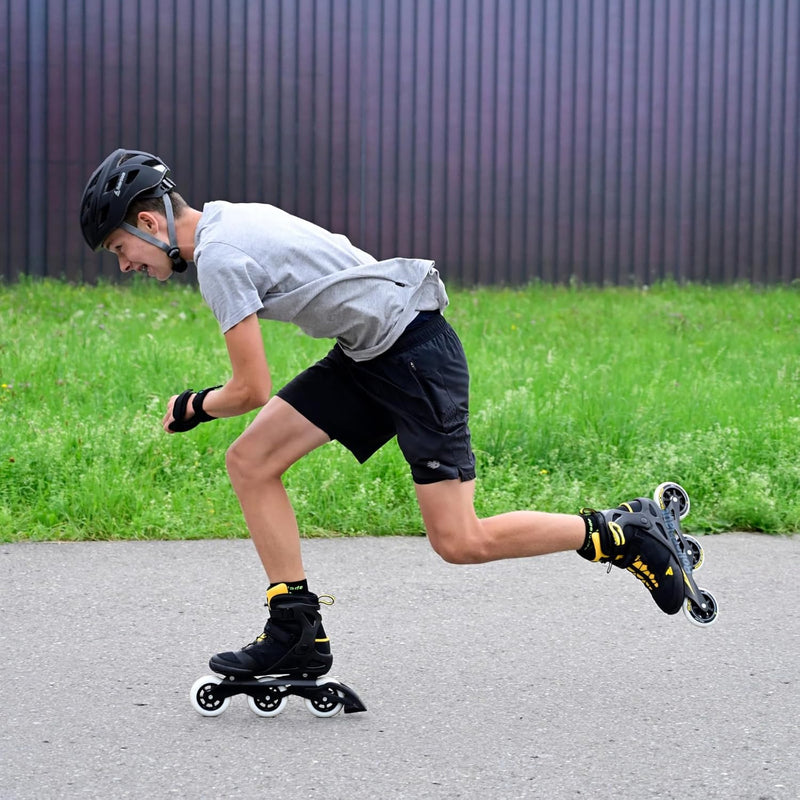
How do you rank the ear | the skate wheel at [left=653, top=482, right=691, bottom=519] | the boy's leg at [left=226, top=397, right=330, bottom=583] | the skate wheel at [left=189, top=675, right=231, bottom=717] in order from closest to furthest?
the ear < the skate wheel at [left=189, top=675, right=231, bottom=717] < the boy's leg at [left=226, top=397, right=330, bottom=583] < the skate wheel at [left=653, top=482, right=691, bottom=519]

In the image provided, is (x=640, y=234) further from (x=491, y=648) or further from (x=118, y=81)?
(x=491, y=648)

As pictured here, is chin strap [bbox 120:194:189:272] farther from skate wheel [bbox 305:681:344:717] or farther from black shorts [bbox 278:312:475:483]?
skate wheel [bbox 305:681:344:717]

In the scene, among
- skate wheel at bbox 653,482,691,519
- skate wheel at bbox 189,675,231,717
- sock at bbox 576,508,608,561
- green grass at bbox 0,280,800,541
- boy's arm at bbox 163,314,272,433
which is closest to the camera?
boy's arm at bbox 163,314,272,433

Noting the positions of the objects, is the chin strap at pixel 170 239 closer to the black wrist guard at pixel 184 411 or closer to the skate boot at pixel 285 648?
the black wrist guard at pixel 184 411

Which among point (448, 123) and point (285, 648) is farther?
point (448, 123)

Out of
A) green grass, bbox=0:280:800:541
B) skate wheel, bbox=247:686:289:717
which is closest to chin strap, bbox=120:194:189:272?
skate wheel, bbox=247:686:289:717

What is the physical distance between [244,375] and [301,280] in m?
0.32

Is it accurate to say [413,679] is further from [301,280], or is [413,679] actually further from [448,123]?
[448,123]

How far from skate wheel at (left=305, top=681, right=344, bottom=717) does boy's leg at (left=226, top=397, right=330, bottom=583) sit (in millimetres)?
328

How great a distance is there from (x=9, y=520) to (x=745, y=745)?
3363 millimetres

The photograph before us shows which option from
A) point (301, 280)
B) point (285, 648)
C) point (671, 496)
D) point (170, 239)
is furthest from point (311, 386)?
point (671, 496)

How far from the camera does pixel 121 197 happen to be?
3.54 metres

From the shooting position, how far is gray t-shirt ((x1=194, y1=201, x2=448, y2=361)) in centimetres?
346

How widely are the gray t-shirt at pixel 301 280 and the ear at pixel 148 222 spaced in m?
0.12
